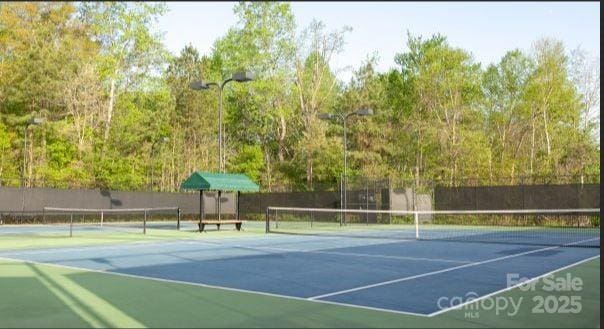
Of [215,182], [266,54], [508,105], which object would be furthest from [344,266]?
[508,105]

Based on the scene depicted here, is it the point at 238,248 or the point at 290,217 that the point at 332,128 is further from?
the point at 238,248

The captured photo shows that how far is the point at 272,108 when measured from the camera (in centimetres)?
4597

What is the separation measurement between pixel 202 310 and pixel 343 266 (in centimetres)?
432

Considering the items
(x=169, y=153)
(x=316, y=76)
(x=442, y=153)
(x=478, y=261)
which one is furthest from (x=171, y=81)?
(x=478, y=261)

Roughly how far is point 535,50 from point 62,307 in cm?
4293

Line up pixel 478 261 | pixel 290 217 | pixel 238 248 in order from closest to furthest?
pixel 478 261 < pixel 238 248 < pixel 290 217

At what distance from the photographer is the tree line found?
125 ft

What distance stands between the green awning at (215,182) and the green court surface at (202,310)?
47.1 feet

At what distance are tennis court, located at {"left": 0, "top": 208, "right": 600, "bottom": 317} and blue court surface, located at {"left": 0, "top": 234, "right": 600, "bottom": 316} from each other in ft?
0.04

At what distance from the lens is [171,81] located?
53844 mm

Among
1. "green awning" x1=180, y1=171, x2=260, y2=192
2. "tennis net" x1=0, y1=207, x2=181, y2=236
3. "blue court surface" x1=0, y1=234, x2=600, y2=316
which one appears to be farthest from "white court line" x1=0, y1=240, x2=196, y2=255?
"tennis net" x1=0, y1=207, x2=181, y2=236

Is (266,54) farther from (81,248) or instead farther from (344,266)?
(344,266)

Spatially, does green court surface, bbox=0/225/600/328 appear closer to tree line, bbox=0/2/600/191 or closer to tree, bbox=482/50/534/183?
tree line, bbox=0/2/600/191

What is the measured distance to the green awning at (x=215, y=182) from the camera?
2233 centimetres
